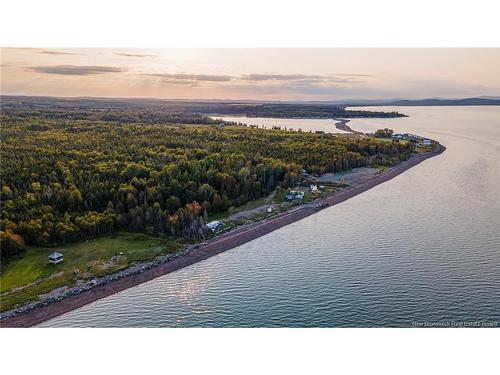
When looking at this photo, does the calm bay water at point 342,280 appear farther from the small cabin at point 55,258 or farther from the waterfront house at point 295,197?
the small cabin at point 55,258

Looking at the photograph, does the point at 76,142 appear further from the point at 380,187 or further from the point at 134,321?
the point at 134,321

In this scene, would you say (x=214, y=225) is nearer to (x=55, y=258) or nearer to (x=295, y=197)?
(x=55, y=258)

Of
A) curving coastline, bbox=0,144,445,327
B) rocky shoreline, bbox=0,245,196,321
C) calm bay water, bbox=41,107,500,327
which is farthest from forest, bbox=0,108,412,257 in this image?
calm bay water, bbox=41,107,500,327

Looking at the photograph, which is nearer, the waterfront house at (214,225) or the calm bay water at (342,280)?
the calm bay water at (342,280)

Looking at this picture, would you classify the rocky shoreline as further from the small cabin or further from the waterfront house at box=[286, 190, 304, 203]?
the waterfront house at box=[286, 190, 304, 203]

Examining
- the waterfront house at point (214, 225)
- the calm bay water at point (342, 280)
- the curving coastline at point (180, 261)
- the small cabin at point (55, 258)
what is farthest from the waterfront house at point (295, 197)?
the small cabin at point (55, 258)

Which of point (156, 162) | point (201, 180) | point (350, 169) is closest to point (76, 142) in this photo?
point (156, 162)
